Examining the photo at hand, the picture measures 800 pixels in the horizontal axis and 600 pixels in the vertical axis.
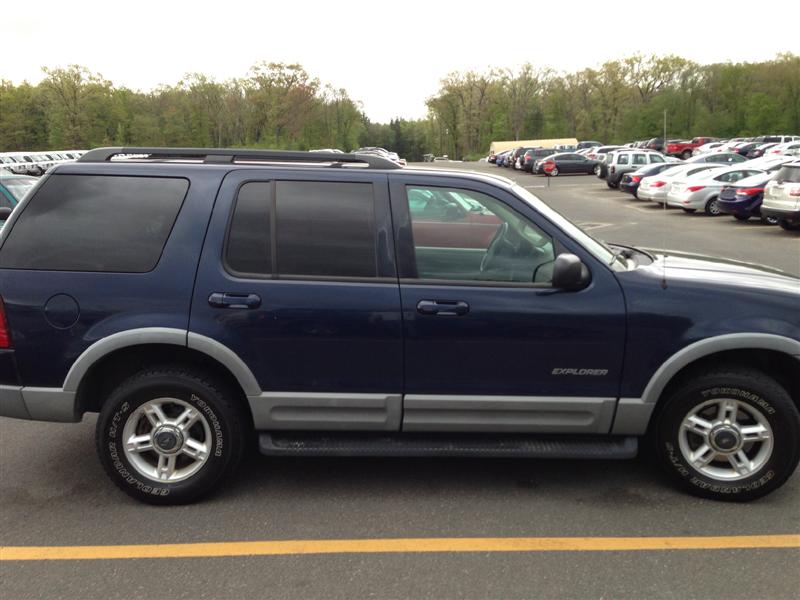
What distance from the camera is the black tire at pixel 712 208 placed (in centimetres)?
2083

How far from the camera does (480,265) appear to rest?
12.1 ft

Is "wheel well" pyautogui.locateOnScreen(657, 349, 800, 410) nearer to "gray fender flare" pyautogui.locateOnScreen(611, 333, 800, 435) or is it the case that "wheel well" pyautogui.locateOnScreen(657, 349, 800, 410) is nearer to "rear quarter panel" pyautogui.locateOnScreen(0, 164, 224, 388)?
"gray fender flare" pyautogui.locateOnScreen(611, 333, 800, 435)

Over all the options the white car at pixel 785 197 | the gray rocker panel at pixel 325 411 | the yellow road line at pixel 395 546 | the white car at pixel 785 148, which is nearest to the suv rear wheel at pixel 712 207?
the white car at pixel 785 197

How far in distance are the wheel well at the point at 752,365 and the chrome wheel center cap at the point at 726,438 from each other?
12.1 inches

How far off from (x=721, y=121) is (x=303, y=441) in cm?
8725

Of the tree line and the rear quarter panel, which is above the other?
the tree line

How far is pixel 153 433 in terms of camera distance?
3.65 meters

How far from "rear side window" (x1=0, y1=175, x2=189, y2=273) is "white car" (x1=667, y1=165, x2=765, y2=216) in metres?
20.3

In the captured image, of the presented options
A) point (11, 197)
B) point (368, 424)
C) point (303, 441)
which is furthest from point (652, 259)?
point (11, 197)

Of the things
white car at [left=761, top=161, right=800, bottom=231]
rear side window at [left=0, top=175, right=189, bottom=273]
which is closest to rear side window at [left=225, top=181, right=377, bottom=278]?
rear side window at [left=0, top=175, right=189, bottom=273]

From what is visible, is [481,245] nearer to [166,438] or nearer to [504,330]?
[504,330]

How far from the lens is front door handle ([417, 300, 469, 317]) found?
138 inches

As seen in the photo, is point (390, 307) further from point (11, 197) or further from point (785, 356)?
point (11, 197)

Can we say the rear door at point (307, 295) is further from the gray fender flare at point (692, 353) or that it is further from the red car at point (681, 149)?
the red car at point (681, 149)
